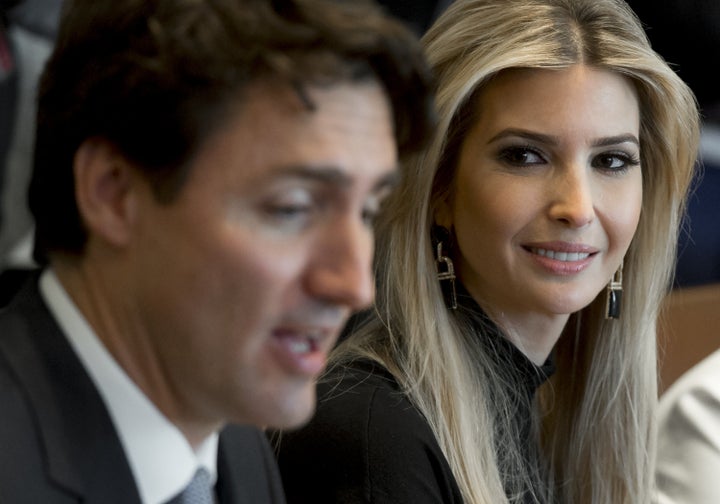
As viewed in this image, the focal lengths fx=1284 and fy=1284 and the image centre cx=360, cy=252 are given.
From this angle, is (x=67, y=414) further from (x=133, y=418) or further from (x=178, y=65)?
(x=178, y=65)

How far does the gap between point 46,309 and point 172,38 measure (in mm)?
296

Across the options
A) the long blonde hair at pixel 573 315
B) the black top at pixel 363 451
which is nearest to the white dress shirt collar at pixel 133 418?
the black top at pixel 363 451

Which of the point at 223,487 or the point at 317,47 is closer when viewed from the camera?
the point at 317,47

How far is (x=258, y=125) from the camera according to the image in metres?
1.14

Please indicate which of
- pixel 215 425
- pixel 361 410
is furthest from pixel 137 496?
pixel 361 410

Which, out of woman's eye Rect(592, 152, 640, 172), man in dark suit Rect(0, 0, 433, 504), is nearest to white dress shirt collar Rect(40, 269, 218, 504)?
man in dark suit Rect(0, 0, 433, 504)

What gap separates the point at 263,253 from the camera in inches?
44.7

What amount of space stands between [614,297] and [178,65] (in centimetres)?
125

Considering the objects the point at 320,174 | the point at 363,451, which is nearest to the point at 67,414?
the point at 320,174

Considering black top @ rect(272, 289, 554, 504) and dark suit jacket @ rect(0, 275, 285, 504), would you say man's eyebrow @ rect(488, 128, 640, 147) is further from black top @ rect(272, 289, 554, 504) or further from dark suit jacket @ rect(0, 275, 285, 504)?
dark suit jacket @ rect(0, 275, 285, 504)

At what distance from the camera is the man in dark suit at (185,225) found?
1.13 metres

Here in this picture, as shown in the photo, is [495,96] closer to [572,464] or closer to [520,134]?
[520,134]

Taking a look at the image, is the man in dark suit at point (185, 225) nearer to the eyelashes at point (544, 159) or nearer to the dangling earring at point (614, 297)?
the eyelashes at point (544, 159)

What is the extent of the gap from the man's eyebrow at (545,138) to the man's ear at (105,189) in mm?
921
